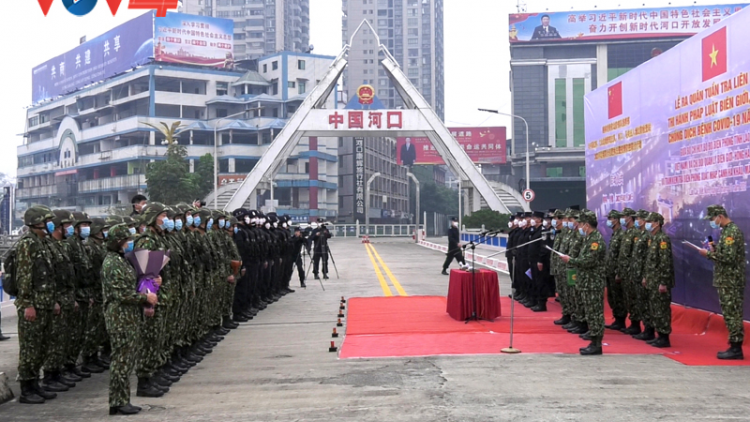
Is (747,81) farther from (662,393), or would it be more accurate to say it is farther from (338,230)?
(338,230)

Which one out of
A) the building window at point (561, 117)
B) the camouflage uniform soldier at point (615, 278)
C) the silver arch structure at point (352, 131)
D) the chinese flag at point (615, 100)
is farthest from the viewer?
the building window at point (561, 117)

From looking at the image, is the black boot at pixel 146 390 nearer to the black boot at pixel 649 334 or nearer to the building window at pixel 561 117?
the black boot at pixel 649 334

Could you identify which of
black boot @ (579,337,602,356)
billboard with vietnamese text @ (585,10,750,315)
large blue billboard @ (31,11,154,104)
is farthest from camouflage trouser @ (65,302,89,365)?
large blue billboard @ (31,11,154,104)

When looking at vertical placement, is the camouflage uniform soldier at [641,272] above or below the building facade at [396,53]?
below

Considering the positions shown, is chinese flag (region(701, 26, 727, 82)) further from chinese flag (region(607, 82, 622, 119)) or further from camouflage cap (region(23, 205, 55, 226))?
camouflage cap (region(23, 205, 55, 226))

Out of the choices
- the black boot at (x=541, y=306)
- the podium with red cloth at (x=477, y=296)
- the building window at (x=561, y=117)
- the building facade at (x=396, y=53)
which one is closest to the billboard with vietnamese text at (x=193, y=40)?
the building facade at (x=396, y=53)

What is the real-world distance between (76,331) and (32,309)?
3.86 ft

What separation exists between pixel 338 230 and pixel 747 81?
6395 cm

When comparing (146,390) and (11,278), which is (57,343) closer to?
(11,278)

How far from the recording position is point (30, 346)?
7.54m

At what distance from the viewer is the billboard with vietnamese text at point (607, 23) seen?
86000 mm

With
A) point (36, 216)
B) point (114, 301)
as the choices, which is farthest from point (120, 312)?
point (36, 216)

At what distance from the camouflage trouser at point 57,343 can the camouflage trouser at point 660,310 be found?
289 inches

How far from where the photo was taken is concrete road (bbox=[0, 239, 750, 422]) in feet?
21.7
